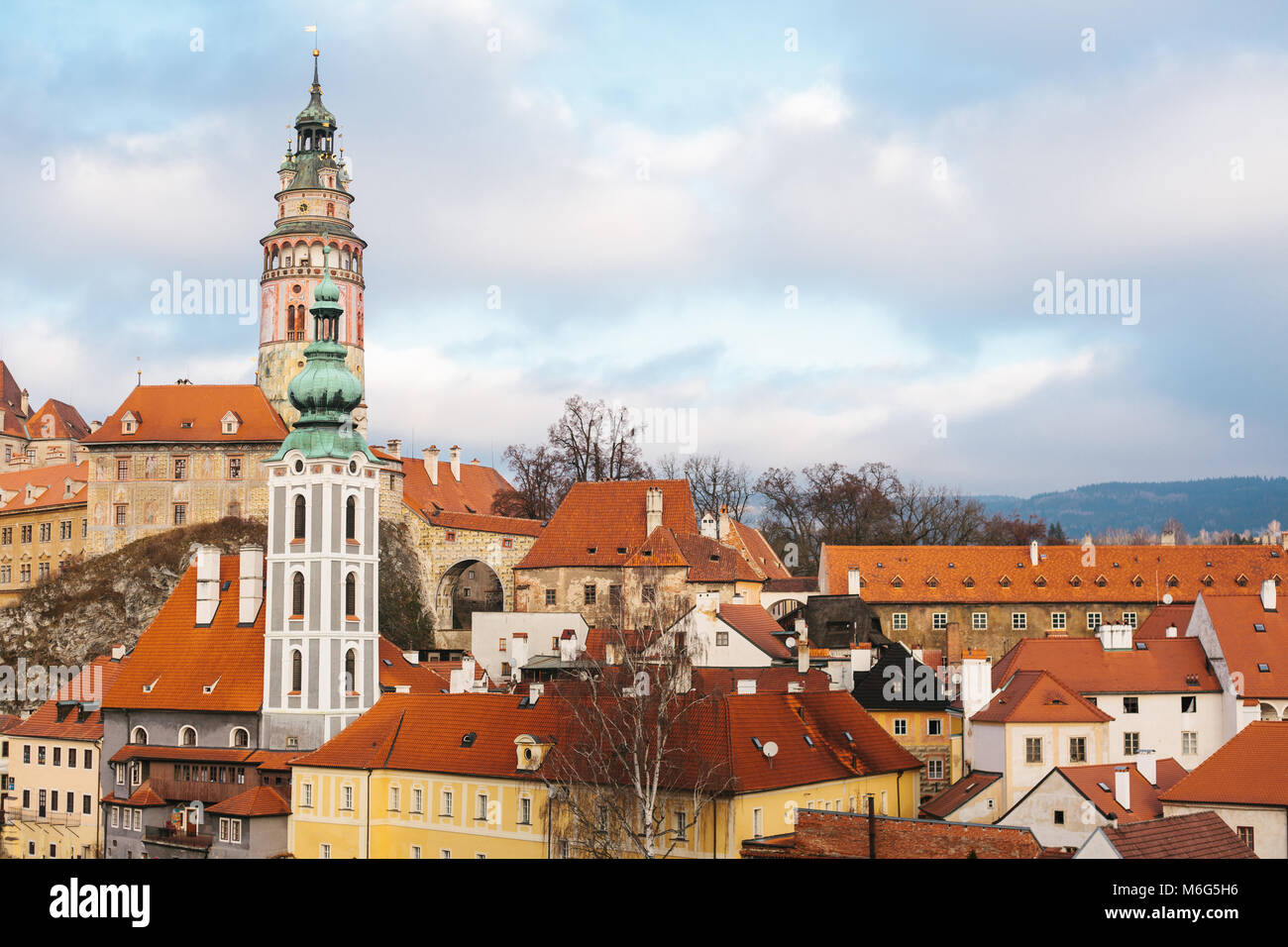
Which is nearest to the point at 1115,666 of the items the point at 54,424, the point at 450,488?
the point at 450,488

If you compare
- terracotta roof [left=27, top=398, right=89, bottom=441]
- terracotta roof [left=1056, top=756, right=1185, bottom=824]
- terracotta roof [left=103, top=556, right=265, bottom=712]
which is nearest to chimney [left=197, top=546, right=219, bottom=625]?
terracotta roof [left=103, top=556, right=265, bottom=712]

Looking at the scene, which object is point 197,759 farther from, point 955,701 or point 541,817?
point 955,701

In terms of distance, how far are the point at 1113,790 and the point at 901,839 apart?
7.19 meters

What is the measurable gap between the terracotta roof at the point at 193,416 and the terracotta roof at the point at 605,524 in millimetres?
15690

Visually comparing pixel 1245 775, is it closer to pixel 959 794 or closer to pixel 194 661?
pixel 959 794

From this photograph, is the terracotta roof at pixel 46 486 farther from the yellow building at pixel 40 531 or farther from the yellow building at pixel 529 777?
the yellow building at pixel 529 777

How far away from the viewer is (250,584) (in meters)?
49.1

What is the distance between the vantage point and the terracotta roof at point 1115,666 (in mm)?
46306

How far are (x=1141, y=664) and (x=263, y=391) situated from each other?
4586 centimetres

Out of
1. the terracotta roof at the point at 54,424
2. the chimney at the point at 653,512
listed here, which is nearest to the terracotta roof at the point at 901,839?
the chimney at the point at 653,512

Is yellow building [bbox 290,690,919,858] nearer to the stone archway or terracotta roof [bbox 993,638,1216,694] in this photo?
terracotta roof [bbox 993,638,1216,694]

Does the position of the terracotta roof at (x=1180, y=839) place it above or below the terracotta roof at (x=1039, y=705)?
below

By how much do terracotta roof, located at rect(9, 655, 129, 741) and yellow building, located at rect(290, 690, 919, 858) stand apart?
13.3 metres
